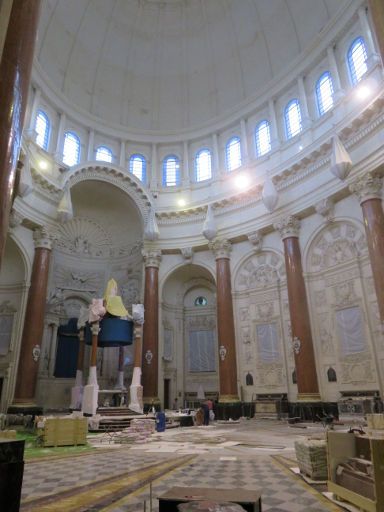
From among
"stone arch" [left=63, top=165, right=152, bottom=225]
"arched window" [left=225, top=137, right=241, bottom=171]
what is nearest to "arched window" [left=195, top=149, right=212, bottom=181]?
"arched window" [left=225, top=137, right=241, bottom=171]

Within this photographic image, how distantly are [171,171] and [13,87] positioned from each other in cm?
2286

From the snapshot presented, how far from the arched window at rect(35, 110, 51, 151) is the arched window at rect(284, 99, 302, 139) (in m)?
14.0

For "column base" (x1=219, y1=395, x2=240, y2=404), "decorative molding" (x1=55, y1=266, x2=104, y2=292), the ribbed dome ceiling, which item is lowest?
"column base" (x1=219, y1=395, x2=240, y2=404)

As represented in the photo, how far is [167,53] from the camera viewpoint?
2695cm

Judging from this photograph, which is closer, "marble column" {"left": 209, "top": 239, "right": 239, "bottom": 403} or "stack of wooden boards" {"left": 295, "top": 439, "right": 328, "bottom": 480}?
"stack of wooden boards" {"left": 295, "top": 439, "right": 328, "bottom": 480}

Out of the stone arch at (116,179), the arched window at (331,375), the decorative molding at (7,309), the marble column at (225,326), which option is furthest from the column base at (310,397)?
the decorative molding at (7,309)

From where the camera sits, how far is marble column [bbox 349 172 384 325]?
47.5 feet

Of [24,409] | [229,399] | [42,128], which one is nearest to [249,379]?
[229,399]

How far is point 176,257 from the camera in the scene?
953 inches

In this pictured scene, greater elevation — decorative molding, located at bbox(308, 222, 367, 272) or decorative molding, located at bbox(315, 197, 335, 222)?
decorative molding, located at bbox(315, 197, 335, 222)

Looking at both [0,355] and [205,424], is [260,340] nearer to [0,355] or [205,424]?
[205,424]

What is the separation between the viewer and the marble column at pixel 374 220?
14477mm

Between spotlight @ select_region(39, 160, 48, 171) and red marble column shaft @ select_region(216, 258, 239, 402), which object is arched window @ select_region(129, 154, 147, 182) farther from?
red marble column shaft @ select_region(216, 258, 239, 402)

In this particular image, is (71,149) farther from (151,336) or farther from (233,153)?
(151,336)
